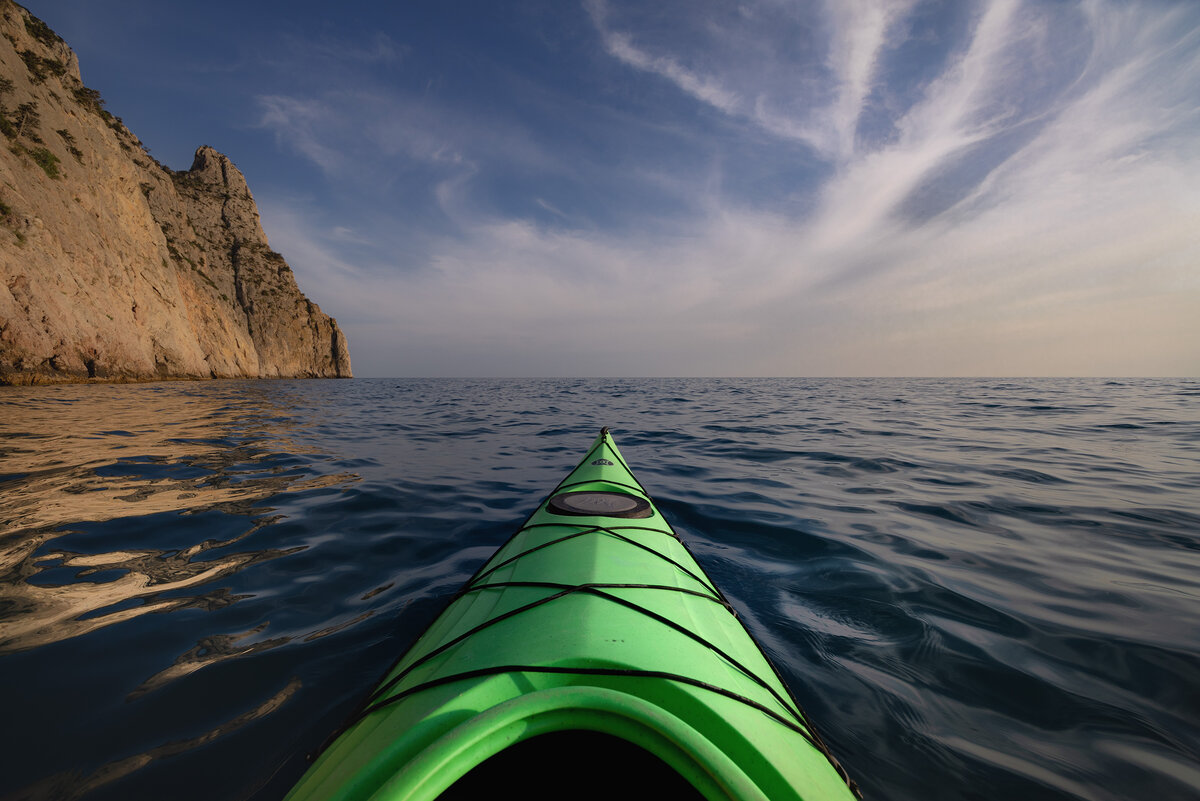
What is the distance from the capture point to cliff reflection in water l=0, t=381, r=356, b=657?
2.47m

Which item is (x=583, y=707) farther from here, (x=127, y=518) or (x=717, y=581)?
(x=127, y=518)

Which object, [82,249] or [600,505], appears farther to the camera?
[82,249]

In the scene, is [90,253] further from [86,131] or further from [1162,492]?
[1162,492]

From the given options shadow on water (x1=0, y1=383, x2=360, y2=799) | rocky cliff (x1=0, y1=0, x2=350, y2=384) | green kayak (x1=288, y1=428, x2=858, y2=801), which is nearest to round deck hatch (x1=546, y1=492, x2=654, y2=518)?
green kayak (x1=288, y1=428, x2=858, y2=801)

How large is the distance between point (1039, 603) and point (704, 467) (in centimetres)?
438

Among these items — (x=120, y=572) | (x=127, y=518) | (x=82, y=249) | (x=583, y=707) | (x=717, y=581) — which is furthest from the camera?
(x=82, y=249)

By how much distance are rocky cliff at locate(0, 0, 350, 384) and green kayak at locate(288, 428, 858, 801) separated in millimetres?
22230

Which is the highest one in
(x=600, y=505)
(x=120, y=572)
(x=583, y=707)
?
(x=583, y=707)

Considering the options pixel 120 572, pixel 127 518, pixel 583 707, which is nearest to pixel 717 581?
pixel 583 707

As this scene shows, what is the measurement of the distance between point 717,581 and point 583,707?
2.57 m

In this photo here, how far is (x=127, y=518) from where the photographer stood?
12.0 feet

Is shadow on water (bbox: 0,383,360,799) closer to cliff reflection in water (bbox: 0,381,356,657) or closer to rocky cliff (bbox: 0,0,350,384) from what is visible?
cliff reflection in water (bbox: 0,381,356,657)

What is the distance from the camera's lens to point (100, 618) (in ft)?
7.82

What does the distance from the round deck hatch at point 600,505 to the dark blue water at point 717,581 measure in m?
0.95
